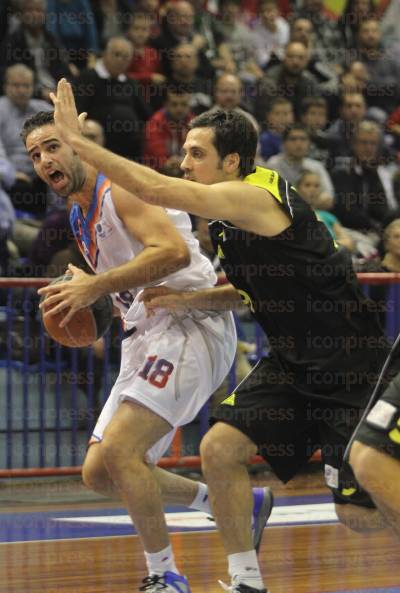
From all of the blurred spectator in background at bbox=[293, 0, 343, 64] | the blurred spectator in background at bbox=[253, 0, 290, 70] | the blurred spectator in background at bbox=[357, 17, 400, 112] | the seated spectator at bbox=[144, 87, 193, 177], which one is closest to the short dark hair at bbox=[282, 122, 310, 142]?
the seated spectator at bbox=[144, 87, 193, 177]

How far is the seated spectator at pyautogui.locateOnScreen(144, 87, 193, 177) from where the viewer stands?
10797 mm

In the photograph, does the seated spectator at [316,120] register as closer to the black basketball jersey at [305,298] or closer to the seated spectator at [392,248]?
the seated spectator at [392,248]

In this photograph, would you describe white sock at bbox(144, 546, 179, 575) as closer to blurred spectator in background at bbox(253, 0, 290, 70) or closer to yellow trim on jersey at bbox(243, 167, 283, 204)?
yellow trim on jersey at bbox(243, 167, 283, 204)

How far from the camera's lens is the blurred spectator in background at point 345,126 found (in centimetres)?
1212

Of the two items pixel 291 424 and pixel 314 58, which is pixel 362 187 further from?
pixel 291 424

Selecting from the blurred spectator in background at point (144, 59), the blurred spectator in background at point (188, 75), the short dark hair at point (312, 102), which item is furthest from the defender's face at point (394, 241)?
the blurred spectator in background at point (144, 59)

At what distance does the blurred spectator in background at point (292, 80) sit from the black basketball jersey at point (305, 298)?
773cm

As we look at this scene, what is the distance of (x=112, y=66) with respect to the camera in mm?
11062

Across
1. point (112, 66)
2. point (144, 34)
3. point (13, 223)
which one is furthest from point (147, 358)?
point (144, 34)

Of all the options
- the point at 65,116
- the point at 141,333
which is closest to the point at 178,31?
the point at 141,333

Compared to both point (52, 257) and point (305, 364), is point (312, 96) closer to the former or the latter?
point (52, 257)

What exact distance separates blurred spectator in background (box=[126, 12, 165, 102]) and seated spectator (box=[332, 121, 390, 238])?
6.88 ft

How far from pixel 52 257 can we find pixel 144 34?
3.87m

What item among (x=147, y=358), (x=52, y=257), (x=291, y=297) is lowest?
(x=52, y=257)
